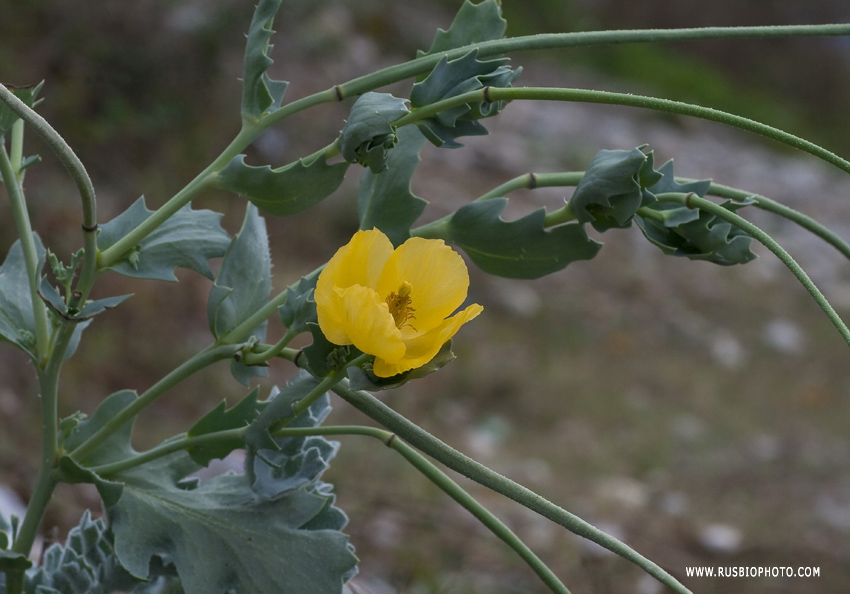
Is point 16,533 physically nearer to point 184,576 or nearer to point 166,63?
point 184,576

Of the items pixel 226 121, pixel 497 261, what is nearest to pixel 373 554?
pixel 497 261

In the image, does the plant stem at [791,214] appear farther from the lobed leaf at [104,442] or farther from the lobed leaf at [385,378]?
the lobed leaf at [104,442]

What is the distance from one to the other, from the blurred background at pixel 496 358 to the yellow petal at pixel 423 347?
65 centimetres

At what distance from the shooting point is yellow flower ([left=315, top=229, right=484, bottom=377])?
53 centimetres

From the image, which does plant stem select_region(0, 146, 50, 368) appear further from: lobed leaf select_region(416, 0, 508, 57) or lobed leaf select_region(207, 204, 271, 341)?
lobed leaf select_region(416, 0, 508, 57)

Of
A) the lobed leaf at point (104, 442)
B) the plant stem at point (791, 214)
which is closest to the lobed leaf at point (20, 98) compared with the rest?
the lobed leaf at point (104, 442)

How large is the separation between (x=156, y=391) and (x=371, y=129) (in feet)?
0.96

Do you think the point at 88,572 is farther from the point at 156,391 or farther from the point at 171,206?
the point at 171,206

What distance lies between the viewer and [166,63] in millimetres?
3189

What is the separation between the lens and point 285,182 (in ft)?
2.27

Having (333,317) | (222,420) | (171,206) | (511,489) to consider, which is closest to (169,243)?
(171,206)

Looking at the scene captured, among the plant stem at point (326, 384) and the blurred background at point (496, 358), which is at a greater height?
the blurred background at point (496, 358)

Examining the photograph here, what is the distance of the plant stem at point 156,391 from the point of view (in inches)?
27.1

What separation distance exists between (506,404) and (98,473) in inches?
89.9
